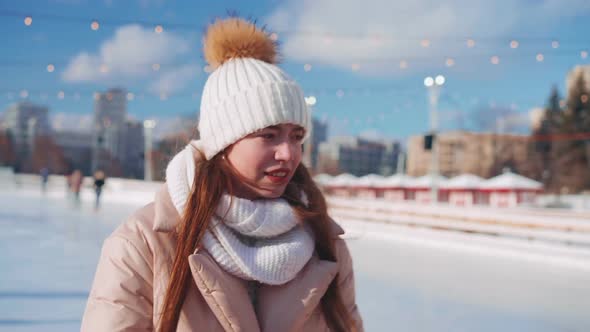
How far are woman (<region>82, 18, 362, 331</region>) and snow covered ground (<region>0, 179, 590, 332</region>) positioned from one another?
0.67 metres

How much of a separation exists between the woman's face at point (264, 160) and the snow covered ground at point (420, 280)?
28.3 inches

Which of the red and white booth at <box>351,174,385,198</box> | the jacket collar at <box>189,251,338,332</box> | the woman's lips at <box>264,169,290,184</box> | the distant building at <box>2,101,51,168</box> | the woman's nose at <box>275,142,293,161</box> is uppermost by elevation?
the distant building at <box>2,101,51,168</box>

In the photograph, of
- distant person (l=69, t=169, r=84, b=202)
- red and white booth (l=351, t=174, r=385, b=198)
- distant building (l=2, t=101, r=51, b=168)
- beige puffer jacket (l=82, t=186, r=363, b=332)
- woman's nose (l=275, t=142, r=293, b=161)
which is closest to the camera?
beige puffer jacket (l=82, t=186, r=363, b=332)

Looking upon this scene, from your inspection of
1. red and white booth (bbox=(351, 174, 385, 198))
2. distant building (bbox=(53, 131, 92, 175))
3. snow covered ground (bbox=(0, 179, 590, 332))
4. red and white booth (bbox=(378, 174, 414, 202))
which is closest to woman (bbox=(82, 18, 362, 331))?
snow covered ground (bbox=(0, 179, 590, 332))

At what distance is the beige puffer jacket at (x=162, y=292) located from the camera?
98 centimetres

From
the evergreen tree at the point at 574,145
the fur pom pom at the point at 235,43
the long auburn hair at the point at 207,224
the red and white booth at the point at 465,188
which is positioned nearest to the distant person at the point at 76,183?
the red and white booth at the point at 465,188

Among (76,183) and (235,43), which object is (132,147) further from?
(235,43)

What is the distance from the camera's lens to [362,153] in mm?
56625

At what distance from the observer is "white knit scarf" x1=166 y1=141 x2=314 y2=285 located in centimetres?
103

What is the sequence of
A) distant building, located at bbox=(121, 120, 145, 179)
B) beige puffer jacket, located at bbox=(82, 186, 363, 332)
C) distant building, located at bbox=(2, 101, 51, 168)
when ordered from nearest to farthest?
beige puffer jacket, located at bbox=(82, 186, 363, 332) → distant building, located at bbox=(121, 120, 145, 179) → distant building, located at bbox=(2, 101, 51, 168)

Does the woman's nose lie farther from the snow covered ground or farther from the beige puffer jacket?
the snow covered ground

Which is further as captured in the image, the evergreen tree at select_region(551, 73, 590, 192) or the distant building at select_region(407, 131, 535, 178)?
the distant building at select_region(407, 131, 535, 178)

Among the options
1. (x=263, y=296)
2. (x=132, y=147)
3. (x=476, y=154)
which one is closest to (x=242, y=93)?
(x=263, y=296)

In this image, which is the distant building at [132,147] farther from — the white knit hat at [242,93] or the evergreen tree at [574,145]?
the white knit hat at [242,93]
